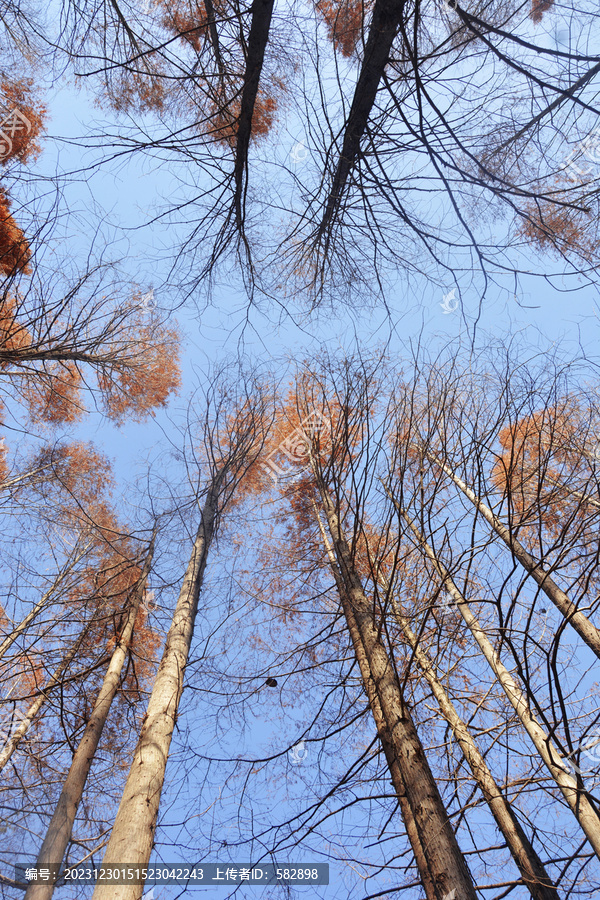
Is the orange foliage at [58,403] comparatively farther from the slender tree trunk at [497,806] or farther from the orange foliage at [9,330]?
the slender tree trunk at [497,806]

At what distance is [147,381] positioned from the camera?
10.2m

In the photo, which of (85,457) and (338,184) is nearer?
(338,184)

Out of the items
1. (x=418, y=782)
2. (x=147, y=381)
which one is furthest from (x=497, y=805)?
(x=147, y=381)

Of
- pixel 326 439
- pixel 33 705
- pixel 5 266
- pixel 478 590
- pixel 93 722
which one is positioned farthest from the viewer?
pixel 5 266

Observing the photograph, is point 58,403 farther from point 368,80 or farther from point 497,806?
point 497,806

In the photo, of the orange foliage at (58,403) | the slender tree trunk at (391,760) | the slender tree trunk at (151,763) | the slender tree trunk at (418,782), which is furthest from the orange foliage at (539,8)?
the orange foliage at (58,403)

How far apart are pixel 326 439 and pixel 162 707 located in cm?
476

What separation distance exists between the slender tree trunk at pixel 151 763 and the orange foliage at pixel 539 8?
225 inches

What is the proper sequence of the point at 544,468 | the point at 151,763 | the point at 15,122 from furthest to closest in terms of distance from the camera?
1. the point at 15,122
2. the point at 151,763
3. the point at 544,468

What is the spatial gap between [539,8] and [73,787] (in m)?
7.90

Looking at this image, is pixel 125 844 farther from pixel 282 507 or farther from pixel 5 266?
pixel 5 266

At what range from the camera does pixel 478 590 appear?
5992 mm

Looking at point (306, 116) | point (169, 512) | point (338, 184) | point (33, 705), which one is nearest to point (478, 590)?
point (169, 512)

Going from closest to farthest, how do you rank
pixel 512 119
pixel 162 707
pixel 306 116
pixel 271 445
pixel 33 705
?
pixel 306 116 → pixel 512 119 → pixel 162 707 → pixel 33 705 → pixel 271 445
